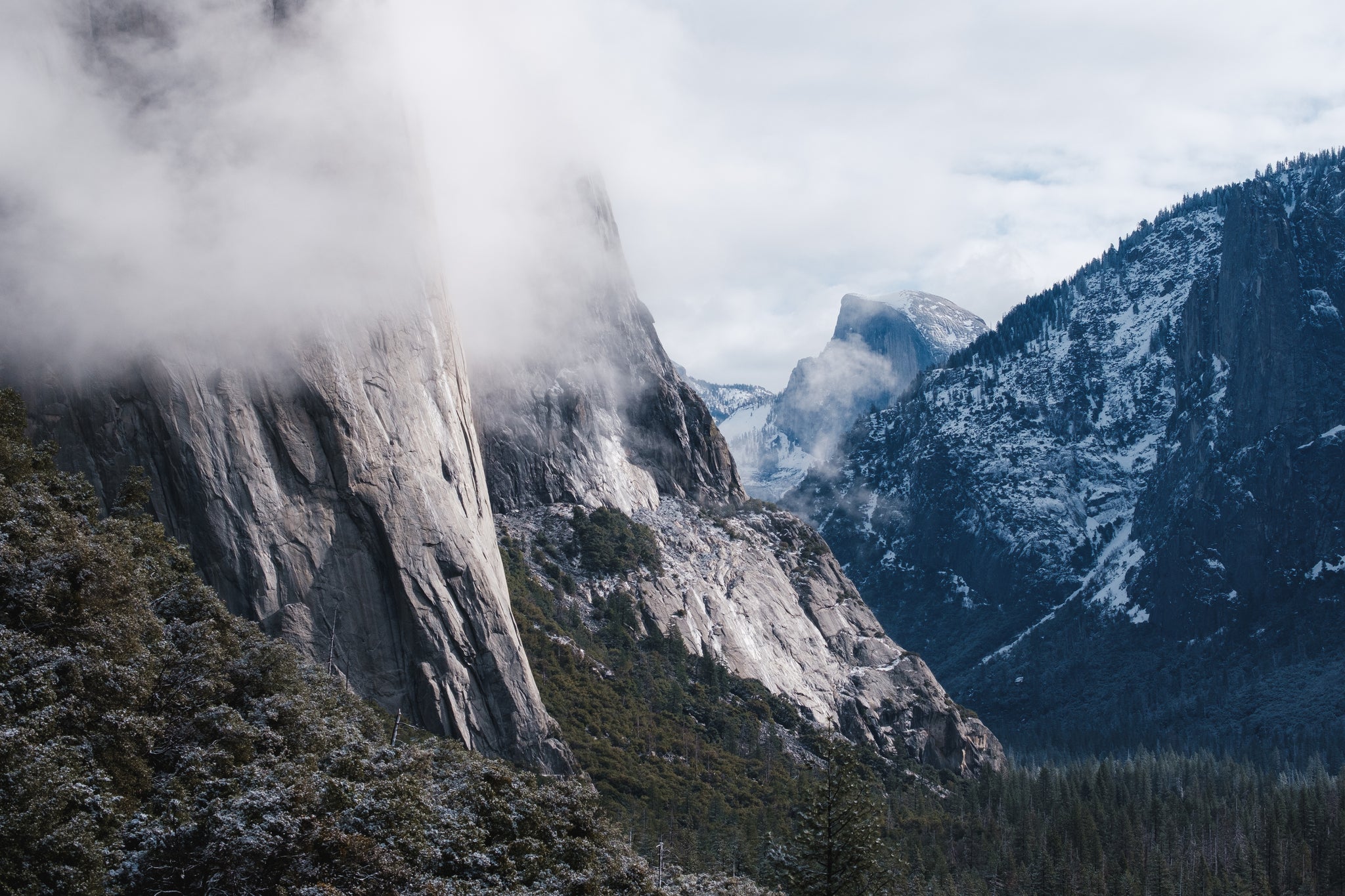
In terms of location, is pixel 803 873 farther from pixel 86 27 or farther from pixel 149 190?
pixel 86 27

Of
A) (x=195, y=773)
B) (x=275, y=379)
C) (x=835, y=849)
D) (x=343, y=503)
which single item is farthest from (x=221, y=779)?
(x=275, y=379)

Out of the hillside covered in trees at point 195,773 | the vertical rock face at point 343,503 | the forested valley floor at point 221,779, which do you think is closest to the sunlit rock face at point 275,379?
the vertical rock face at point 343,503

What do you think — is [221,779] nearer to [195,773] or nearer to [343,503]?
[195,773]

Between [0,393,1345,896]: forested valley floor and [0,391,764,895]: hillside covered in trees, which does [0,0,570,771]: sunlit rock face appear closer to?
[0,393,1345,896]: forested valley floor

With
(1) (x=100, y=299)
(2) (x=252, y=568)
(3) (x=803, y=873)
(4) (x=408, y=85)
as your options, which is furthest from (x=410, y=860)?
(4) (x=408, y=85)

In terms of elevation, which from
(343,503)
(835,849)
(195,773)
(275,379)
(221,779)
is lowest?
(835,849)

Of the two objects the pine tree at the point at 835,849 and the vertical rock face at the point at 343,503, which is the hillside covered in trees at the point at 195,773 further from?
the vertical rock face at the point at 343,503
